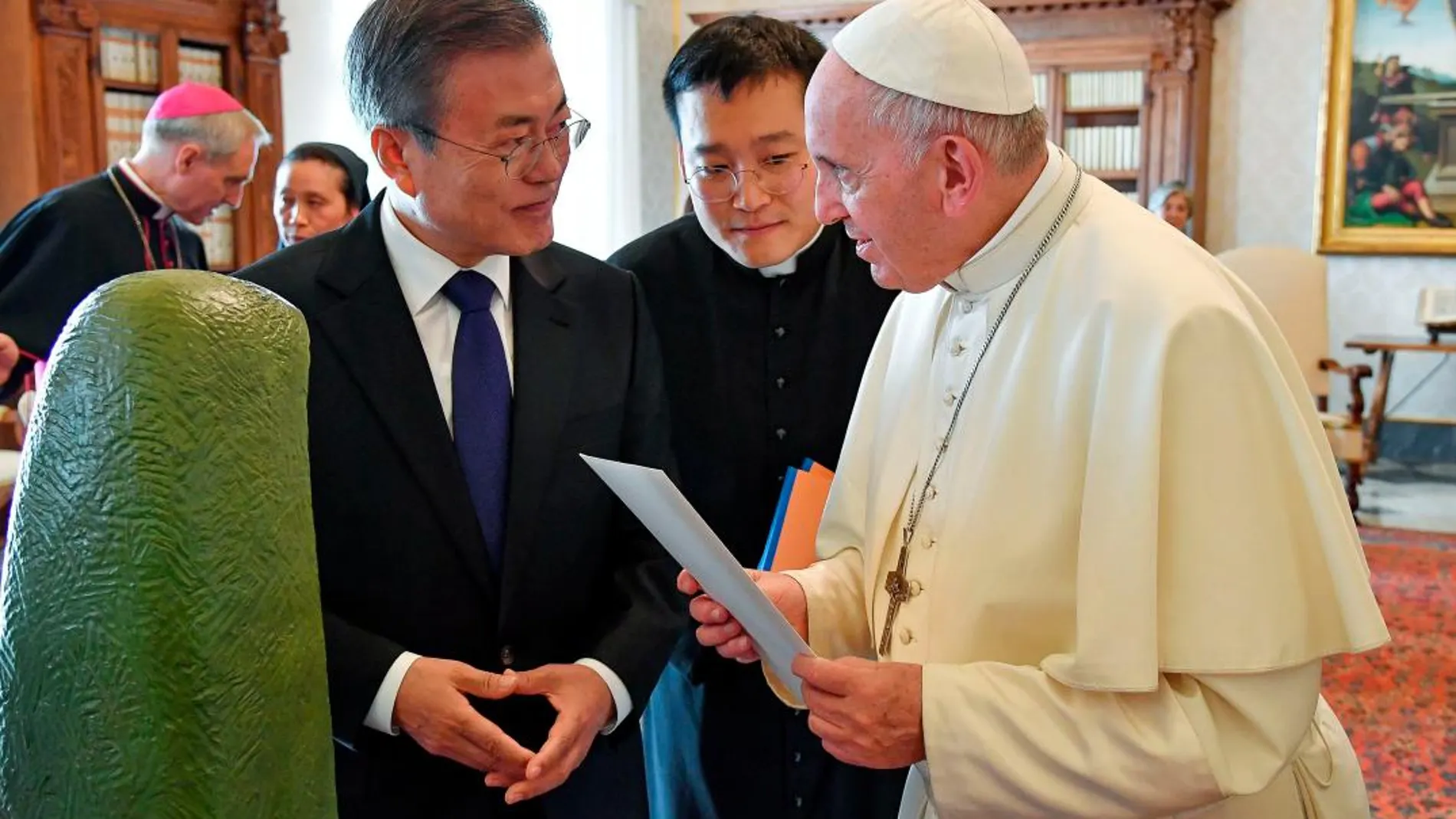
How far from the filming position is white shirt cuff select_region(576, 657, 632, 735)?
5.11ft

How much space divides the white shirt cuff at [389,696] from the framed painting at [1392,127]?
8577 mm

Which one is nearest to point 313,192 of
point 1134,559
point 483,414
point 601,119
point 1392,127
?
point 483,414

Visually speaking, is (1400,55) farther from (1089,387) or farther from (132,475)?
(132,475)

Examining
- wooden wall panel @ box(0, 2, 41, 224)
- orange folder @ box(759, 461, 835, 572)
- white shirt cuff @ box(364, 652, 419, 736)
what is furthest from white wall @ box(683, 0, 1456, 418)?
white shirt cuff @ box(364, 652, 419, 736)

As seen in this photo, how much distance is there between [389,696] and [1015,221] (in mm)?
884

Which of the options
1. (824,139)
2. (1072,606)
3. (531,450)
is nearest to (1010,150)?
(824,139)

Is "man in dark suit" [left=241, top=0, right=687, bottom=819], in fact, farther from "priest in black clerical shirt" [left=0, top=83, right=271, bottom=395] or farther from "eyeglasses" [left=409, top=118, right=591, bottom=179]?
"priest in black clerical shirt" [left=0, top=83, right=271, bottom=395]

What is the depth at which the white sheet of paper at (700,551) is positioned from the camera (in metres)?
1.16

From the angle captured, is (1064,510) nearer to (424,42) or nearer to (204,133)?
(424,42)

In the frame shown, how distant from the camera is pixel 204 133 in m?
4.54

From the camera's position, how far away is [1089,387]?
51.9 inches

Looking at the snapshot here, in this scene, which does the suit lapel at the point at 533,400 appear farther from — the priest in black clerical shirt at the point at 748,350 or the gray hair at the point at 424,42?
the priest in black clerical shirt at the point at 748,350

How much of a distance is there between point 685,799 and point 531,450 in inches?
32.1

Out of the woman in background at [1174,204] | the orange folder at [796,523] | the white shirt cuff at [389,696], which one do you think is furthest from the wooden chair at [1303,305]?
the white shirt cuff at [389,696]
